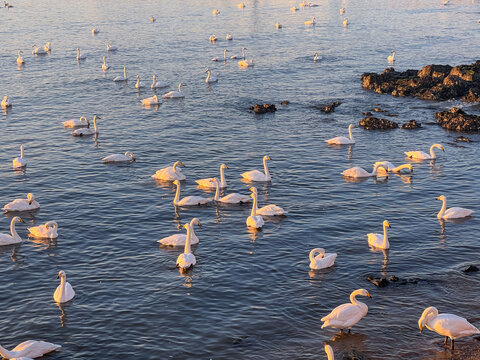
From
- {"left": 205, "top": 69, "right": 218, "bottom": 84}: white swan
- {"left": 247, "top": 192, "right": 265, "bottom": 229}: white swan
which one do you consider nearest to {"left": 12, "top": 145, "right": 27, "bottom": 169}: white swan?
{"left": 247, "top": 192, "right": 265, "bottom": 229}: white swan

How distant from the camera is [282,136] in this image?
156 ft

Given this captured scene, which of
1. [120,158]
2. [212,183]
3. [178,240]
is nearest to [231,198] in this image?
[212,183]

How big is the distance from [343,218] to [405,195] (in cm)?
497

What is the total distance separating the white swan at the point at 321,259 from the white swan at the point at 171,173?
494 inches

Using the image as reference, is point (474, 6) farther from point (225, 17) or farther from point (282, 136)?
point (282, 136)

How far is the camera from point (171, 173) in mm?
38656

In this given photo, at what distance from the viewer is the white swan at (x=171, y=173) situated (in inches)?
1522

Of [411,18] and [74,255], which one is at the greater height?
[411,18]

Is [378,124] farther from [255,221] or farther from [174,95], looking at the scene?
[255,221]

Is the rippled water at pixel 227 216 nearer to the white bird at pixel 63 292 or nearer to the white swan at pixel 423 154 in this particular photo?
the white bird at pixel 63 292

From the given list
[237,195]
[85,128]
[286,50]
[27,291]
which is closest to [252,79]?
[286,50]

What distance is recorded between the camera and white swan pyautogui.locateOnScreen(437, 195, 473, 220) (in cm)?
3316

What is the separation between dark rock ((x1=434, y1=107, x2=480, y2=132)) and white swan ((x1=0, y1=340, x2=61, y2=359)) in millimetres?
34114

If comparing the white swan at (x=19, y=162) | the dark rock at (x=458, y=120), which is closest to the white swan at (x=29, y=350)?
the white swan at (x=19, y=162)
